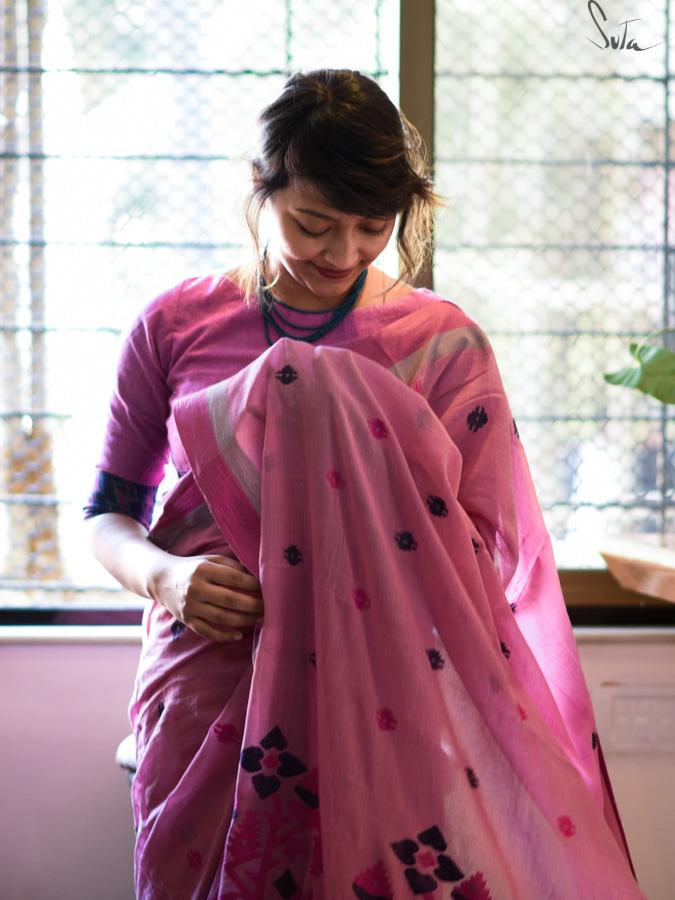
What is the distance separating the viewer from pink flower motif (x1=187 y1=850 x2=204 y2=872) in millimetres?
961

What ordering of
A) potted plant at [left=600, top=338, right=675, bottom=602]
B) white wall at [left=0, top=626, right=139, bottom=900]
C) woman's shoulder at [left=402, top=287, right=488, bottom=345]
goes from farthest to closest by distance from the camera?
white wall at [left=0, top=626, right=139, bottom=900]
potted plant at [left=600, top=338, right=675, bottom=602]
woman's shoulder at [left=402, top=287, right=488, bottom=345]

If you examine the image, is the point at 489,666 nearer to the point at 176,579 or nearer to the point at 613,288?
the point at 176,579

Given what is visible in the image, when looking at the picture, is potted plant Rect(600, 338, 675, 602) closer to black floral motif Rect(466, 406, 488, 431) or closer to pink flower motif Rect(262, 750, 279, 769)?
black floral motif Rect(466, 406, 488, 431)

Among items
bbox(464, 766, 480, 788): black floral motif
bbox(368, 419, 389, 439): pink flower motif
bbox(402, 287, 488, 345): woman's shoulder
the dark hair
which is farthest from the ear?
bbox(464, 766, 480, 788): black floral motif

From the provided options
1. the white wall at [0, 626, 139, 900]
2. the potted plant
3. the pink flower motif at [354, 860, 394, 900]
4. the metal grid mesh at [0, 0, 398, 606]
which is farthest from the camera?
the metal grid mesh at [0, 0, 398, 606]

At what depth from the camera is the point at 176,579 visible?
99cm

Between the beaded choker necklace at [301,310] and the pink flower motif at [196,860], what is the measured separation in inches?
22.5

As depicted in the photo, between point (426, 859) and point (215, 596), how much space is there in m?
0.32

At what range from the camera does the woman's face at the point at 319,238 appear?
3.41 ft

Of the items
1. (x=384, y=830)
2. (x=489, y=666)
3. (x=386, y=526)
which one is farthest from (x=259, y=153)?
(x=384, y=830)

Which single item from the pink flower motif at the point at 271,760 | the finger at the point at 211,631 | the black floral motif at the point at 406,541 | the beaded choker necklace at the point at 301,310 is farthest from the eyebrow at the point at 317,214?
the pink flower motif at the point at 271,760

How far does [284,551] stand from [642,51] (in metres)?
1.31

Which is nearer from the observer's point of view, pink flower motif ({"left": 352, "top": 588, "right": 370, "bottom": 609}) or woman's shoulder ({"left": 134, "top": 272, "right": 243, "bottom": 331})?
pink flower motif ({"left": 352, "top": 588, "right": 370, "bottom": 609})

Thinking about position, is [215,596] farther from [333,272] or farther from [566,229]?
[566,229]
